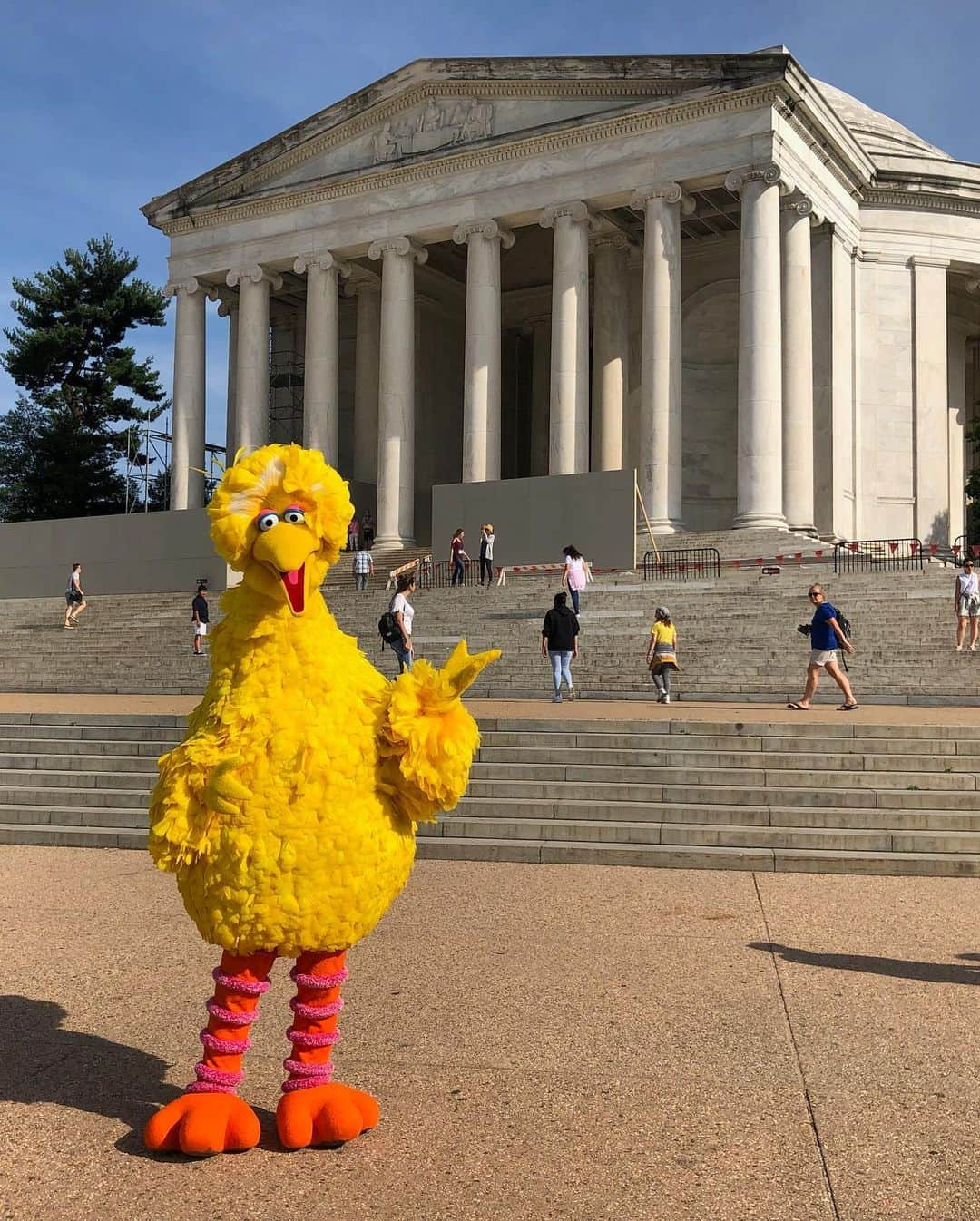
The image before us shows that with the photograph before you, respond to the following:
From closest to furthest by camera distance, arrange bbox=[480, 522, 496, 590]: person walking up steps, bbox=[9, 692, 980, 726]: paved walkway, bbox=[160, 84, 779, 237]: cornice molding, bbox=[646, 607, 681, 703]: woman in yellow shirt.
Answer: bbox=[9, 692, 980, 726]: paved walkway → bbox=[646, 607, 681, 703]: woman in yellow shirt → bbox=[480, 522, 496, 590]: person walking up steps → bbox=[160, 84, 779, 237]: cornice molding

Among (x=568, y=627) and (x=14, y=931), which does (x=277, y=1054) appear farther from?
(x=568, y=627)

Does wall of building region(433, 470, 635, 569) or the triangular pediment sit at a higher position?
the triangular pediment

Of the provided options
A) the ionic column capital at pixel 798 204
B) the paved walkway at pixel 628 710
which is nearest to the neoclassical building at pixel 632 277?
the ionic column capital at pixel 798 204

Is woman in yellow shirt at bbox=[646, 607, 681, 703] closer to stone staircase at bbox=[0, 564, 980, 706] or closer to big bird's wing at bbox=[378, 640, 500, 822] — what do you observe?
stone staircase at bbox=[0, 564, 980, 706]

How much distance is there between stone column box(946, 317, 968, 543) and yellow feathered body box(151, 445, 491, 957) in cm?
4280

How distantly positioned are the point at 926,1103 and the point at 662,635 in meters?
12.3

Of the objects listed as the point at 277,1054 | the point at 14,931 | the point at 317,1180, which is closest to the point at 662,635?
the point at 14,931

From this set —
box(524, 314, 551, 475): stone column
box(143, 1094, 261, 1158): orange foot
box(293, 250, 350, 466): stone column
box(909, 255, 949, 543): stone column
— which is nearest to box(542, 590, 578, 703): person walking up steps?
box(143, 1094, 261, 1158): orange foot

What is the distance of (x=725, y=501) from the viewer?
41.4m

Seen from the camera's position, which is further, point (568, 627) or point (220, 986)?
point (568, 627)

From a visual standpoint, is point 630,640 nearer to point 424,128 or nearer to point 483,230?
point 483,230

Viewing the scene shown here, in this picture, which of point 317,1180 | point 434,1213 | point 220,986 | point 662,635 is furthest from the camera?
point 662,635

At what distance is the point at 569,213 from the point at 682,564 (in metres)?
13.7

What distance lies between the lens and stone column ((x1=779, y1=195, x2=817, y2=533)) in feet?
116
